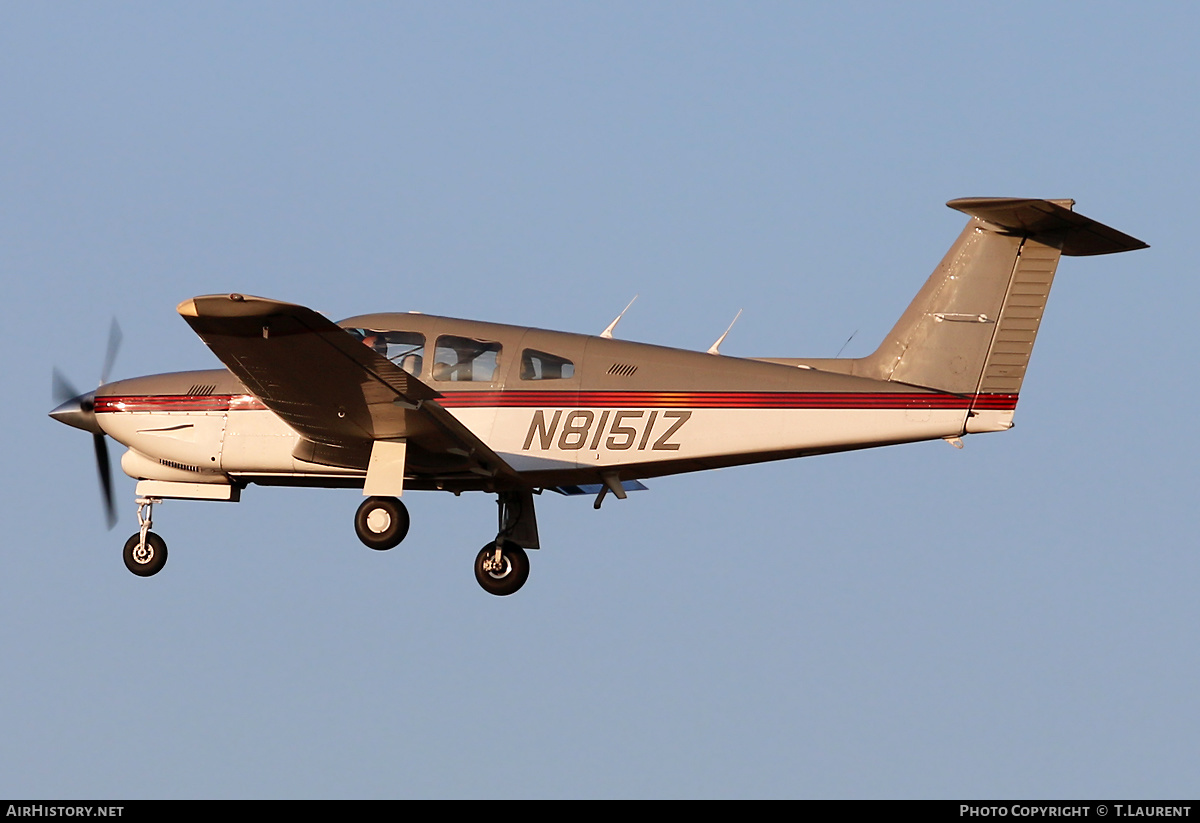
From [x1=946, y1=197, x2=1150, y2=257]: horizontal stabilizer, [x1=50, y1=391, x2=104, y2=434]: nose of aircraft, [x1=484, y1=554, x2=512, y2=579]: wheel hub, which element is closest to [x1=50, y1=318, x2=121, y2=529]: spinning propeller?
[x1=50, y1=391, x2=104, y2=434]: nose of aircraft

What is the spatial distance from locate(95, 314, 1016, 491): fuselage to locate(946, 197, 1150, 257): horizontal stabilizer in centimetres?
149

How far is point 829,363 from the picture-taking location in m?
14.9

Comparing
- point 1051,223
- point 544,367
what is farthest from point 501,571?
point 1051,223

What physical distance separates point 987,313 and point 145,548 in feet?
29.1

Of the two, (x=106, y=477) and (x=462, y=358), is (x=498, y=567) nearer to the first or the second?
(x=462, y=358)

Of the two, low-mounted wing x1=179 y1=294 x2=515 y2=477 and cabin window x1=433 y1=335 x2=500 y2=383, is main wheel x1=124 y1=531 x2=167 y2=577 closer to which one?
low-mounted wing x1=179 y1=294 x2=515 y2=477

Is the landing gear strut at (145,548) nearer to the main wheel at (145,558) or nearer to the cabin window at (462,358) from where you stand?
the main wheel at (145,558)

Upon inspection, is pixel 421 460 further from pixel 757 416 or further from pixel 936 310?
pixel 936 310

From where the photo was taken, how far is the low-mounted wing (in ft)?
41.7

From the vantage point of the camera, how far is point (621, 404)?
14688 mm

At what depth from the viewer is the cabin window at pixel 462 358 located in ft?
49.1

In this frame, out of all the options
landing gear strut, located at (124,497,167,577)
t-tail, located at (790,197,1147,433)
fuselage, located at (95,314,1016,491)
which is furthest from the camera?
landing gear strut, located at (124,497,167,577)

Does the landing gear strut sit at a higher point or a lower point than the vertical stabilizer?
lower

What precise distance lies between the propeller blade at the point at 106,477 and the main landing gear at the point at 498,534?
3.71m
